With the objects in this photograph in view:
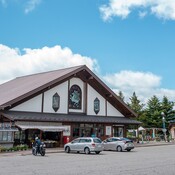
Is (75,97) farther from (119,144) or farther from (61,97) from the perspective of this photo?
(119,144)

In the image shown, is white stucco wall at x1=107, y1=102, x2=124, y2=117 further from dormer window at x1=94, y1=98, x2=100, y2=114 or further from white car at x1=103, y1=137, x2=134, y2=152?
white car at x1=103, y1=137, x2=134, y2=152

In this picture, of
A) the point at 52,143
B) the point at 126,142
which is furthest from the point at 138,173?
the point at 52,143

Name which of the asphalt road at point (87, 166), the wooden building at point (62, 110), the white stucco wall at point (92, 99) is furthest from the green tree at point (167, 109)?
the asphalt road at point (87, 166)

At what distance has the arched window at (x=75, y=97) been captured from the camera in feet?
124

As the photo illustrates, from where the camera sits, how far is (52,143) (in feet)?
113

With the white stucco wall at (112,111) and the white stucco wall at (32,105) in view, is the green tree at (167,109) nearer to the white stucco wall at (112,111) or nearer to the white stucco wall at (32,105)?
the white stucco wall at (112,111)

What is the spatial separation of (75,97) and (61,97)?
2.32 metres

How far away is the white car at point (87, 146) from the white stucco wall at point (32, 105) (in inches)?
280

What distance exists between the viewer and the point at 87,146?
27.1 meters

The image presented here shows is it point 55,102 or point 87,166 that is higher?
point 55,102

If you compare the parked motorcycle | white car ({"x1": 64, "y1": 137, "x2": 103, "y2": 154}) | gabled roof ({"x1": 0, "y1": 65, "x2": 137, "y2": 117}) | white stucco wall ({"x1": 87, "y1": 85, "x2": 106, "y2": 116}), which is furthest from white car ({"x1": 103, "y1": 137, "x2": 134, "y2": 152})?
gabled roof ({"x1": 0, "y1": 65, "x2": 137, "y2": 117})

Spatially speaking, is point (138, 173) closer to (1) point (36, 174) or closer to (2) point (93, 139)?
(1) point (36, 174)

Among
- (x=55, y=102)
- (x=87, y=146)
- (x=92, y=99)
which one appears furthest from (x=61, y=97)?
(x=87, y=146)

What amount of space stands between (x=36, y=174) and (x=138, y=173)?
4.44 metres
